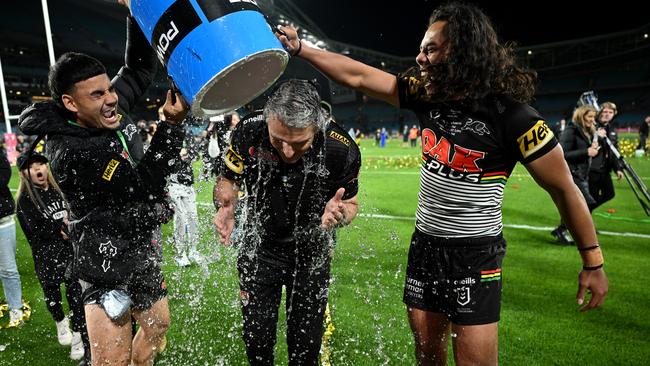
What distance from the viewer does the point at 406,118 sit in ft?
199

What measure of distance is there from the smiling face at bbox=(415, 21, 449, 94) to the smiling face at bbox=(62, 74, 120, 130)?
5.96ft

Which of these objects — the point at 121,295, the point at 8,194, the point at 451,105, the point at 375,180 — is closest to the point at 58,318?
the point at 8,194

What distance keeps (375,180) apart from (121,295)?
1396 centimetres

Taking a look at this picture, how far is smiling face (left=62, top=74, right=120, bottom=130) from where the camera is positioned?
98.3 inches

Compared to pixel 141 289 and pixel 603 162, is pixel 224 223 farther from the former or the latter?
pixel 603 162

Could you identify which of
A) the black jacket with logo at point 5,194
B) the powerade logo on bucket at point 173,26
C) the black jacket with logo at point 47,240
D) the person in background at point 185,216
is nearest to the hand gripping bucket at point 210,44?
the powerade logo on bucket at point 173,26

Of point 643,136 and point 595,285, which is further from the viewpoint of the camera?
point 643,136

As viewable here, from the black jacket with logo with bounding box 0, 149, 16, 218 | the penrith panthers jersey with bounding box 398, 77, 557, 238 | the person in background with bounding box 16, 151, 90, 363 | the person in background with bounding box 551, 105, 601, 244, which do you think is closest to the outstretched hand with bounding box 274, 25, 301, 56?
the penrith panthers jersey with bounding box 398, 77, 557, 238

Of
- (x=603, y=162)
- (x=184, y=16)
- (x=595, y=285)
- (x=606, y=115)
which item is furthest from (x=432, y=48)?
(x=603, y=162)

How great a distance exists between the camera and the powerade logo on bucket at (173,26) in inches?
67.9

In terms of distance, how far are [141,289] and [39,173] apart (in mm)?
2615

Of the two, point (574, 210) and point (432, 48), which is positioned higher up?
point (432, 48)

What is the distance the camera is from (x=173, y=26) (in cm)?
177

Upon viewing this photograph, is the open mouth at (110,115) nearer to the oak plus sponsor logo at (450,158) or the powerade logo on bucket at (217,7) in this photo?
the powerade logo on bucket at (217,7)
